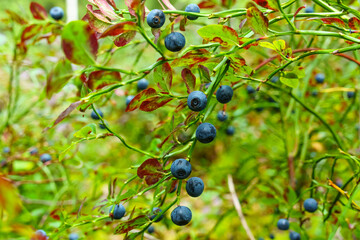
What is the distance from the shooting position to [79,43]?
436 millimetres

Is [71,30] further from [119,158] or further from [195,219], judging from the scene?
[119,158]

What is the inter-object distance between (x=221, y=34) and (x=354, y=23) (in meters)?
0.28

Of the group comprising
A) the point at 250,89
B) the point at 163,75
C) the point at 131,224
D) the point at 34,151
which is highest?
the point at 163,75

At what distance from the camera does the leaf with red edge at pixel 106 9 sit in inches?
22.4

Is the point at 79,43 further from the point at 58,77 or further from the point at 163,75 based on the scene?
the point at 163,75

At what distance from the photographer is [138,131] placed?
218 cm

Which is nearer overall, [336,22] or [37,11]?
[336,22]

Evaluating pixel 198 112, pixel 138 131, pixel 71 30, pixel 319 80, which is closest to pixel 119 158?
pixel 138 131

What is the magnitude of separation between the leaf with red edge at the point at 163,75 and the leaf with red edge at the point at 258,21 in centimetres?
16

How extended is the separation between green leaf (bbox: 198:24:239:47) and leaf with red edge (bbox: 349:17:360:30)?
247mm

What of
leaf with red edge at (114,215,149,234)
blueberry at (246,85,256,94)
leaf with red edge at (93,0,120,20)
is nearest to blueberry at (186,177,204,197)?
leaf with red edge at (114,215,149,234)

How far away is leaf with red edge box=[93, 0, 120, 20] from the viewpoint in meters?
0.57

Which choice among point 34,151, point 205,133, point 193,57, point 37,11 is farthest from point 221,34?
point 34,151

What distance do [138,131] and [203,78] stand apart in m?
1.58
